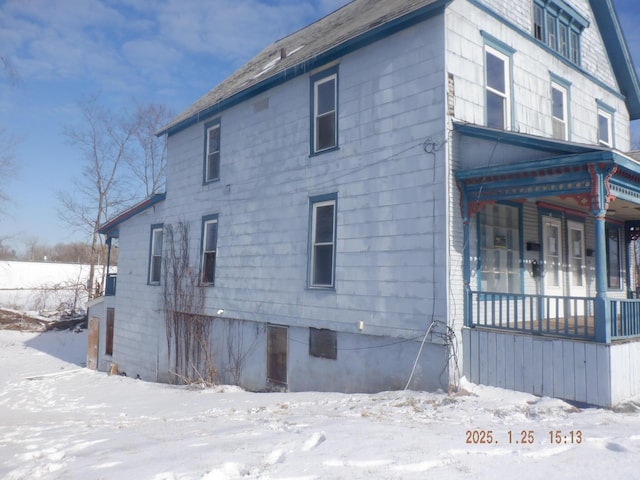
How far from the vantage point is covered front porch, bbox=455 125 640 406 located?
766cm

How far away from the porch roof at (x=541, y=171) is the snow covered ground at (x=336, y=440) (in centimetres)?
317

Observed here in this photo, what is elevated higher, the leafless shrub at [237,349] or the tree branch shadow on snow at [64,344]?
the leafless shrub at [237,349]

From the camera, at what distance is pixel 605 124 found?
49.4ft

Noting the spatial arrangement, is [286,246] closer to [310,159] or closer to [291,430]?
Answer: [310,159]

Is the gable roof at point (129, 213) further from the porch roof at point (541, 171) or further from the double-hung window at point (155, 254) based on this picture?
the porch roof at point (541, 171)

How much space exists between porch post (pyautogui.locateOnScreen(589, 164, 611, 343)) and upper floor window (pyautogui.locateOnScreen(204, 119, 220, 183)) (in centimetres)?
999

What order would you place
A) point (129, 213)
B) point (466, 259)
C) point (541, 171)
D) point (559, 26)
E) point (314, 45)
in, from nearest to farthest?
1. point (541, 171)
2. point (466, 259)
3. point (314, 45)
4. point (559, 26)
5. point (129, 213)

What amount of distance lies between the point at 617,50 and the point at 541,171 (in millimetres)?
9588

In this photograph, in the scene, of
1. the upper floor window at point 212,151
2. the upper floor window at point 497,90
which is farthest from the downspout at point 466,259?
the upper floor window at point 212,151

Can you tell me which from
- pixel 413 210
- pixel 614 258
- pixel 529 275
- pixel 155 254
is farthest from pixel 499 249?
pixel 155 254

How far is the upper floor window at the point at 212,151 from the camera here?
1505cm

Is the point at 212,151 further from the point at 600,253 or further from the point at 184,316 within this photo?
the point at 600,253
